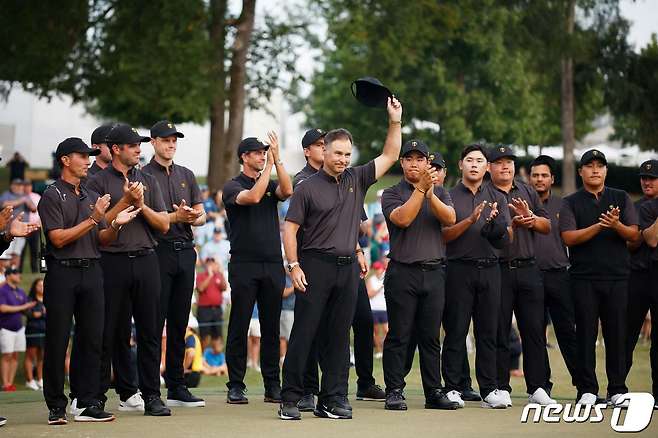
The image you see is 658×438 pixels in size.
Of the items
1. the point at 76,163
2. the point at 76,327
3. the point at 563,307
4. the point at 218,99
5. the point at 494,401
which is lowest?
the point at 494,401

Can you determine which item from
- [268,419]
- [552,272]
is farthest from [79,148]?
[552,272]

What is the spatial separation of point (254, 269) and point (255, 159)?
962 millimetres

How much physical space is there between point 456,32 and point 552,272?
27.0 m

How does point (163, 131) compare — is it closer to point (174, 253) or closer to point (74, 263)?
point (174, 253)

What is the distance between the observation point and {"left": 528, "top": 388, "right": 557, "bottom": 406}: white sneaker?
10564 mm

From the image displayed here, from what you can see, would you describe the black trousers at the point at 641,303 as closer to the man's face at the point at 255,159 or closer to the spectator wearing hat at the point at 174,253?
the man's face at the point at 255,159

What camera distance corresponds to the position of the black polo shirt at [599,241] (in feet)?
34.6

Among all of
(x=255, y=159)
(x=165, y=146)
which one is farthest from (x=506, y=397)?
(x=165, y=146)

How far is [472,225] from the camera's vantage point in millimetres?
10477

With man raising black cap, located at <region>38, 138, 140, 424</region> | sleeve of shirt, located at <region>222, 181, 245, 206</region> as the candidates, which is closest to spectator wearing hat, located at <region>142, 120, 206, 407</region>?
sleeve of shirt, located at <region>222, 181, 245, 206</region>

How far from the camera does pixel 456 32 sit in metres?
37.3

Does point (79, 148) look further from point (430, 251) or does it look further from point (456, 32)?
point (456, 32)

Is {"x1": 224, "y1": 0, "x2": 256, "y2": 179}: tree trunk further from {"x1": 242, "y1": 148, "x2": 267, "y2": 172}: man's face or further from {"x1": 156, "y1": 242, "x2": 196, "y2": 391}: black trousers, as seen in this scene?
{"x1": 156, "y1": 242, "x2": 196, "y2": 391}: black trousers

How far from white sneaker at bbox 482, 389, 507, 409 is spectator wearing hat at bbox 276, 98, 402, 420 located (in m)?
1.44
